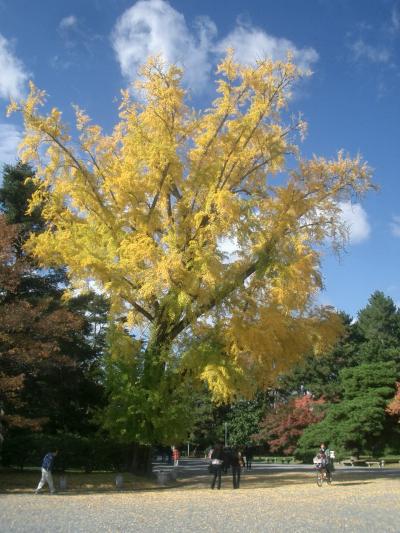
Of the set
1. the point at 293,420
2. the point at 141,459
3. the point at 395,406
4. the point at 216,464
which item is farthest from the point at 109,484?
the point at 293,420

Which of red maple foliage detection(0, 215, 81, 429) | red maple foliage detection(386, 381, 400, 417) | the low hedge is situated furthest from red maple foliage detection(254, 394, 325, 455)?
red maple foliage detection(0, 215, 81, 429)

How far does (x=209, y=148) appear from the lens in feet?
59.8

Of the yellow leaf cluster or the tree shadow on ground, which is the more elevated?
the yellow leaf cluster

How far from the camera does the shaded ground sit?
8141 mm

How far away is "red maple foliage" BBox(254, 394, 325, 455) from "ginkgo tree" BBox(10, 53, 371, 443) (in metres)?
24.5

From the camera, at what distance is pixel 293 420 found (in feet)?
139

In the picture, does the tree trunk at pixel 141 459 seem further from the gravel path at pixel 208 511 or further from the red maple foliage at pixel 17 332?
the red maple foliage at pixel 17 332

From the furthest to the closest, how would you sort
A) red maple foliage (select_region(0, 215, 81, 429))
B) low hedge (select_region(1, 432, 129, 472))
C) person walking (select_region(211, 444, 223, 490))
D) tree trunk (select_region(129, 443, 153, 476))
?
low hedge (select_region(1, 432, 129, 472))
tree trunk (select_region(129, 443, 153, 476))
person walking (select_region(211, 444, 223, 490))
red maple foliage (select_region(0, 215, 81, 429))

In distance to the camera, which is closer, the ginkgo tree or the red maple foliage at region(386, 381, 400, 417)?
the ginkgo tree

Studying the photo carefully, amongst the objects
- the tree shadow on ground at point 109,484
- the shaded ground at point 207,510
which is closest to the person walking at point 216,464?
the shaded ground at point 207,510

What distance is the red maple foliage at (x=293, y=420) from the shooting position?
4175cm

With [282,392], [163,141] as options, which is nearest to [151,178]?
[163,141]

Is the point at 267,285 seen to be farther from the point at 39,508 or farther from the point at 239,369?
the point at 39,508

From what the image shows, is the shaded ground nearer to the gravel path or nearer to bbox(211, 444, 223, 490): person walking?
the gravel path
